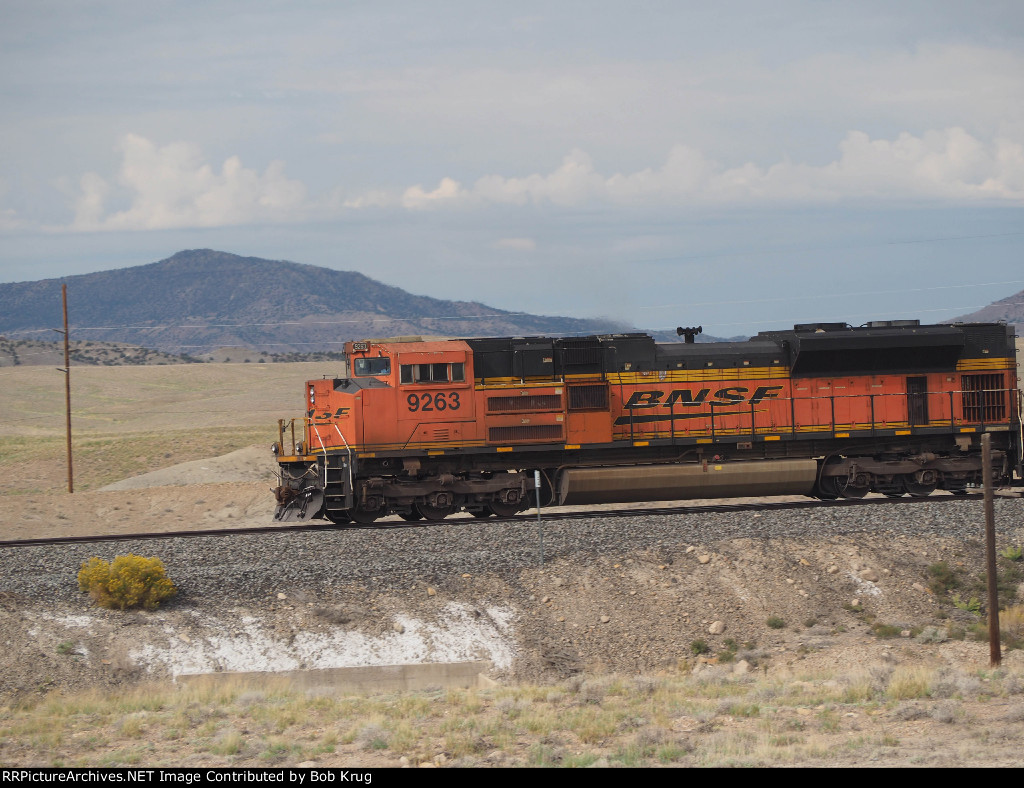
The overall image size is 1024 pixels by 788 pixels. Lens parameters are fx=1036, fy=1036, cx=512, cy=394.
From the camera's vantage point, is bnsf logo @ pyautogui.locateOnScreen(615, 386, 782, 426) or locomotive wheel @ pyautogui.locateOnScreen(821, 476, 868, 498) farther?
locomotive wheel @ pyautogui.locateOnScreen(821, 476, 868, 498)

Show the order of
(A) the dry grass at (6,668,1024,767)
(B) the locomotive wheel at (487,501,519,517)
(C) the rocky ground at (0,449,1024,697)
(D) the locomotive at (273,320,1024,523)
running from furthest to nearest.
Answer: (B) the locomotive wheel at (487,501,519,517)
(D) the locomotive at (273,320,1024,523)
(C) the rocky ground at (0,449,1024,697)
(A) the dry grass at (6,668,1024,767)

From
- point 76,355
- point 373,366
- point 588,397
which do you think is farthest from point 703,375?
point 76,355

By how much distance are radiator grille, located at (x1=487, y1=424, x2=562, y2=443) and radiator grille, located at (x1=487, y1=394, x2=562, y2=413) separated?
33 centimetres

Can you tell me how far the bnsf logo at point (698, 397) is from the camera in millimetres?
20609

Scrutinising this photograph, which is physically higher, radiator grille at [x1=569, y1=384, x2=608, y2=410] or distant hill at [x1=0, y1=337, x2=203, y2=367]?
distant hill at [x1=0, y1=337, x2=203, y2=367]

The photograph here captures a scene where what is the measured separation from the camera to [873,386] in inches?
832

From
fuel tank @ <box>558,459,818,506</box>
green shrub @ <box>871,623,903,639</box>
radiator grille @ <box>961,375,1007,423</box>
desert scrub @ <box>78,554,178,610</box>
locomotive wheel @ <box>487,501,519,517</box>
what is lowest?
green shrub @ <box>871,623,903,639</box>

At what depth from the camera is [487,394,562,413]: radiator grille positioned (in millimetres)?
19844

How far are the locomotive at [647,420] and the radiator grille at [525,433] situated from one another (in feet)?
0.09

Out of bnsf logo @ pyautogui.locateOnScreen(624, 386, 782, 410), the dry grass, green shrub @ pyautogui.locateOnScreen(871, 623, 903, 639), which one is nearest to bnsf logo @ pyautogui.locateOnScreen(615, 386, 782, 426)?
bnsf logo @ pyautogui.locateOnScreen(624, 386, 782, 410)

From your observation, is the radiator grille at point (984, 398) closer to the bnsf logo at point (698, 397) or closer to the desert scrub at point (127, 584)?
the bnsf logo at point (698, 397)

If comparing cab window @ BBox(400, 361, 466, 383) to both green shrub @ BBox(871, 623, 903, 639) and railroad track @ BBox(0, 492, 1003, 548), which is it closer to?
railroad track @ BBox(0, 492, 1003, 548)

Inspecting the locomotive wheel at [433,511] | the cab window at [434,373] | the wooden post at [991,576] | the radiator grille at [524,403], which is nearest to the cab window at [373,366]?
the cab window at [434,373]

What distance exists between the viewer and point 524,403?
19922 mm
